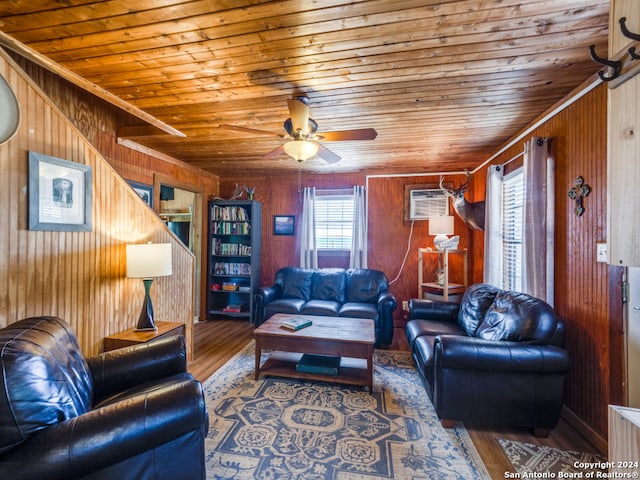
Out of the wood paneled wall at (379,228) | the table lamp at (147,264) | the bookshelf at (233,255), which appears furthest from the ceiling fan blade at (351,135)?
the bookshelf at (233,255)

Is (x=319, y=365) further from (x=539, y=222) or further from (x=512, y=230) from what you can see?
(x=512, y=230)

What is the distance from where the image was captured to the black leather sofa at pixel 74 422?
95 cm

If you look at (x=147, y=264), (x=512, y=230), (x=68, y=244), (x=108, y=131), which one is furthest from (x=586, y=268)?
(x=108, y=131)

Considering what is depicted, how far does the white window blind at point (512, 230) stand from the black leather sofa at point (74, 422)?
3.05 meters

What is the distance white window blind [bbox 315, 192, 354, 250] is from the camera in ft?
15.4

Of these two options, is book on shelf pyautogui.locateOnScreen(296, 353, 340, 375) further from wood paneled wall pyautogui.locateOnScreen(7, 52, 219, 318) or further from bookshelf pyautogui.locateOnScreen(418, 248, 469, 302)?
wood paneled wall pyautogui.locateOnScreen(7, 52, 219, 318)

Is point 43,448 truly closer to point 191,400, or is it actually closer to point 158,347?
point 191,400

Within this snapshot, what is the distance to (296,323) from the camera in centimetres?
273

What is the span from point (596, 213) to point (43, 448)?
3.07 metres

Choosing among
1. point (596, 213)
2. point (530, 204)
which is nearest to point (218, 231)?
point (530, 204)

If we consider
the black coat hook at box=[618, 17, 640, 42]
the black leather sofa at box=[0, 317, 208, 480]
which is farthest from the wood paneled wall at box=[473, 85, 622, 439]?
the black leather sofa at box=[0, 317, 208, 480]

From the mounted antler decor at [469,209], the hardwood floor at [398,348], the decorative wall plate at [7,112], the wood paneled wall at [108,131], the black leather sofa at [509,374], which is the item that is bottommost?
the hardwood floor at [398,348]

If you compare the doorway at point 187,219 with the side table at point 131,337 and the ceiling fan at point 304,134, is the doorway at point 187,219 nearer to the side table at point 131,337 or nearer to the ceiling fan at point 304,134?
the side table at point 131,337

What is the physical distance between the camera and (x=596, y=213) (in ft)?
6.00
